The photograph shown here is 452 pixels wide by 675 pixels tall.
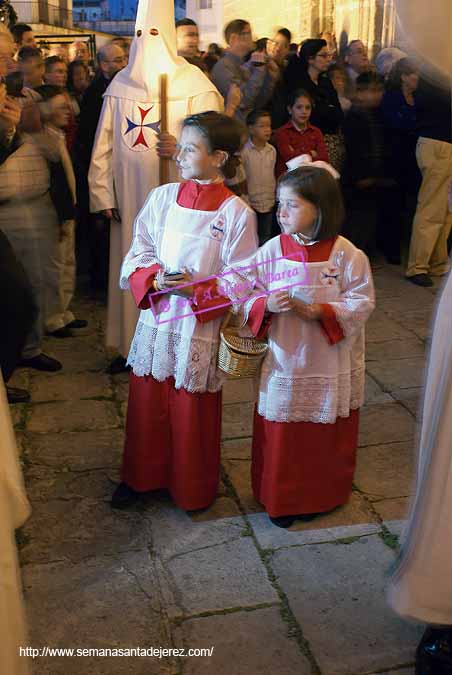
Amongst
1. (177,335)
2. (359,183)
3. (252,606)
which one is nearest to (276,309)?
(177,335)

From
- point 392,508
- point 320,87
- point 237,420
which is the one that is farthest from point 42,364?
point 320,87

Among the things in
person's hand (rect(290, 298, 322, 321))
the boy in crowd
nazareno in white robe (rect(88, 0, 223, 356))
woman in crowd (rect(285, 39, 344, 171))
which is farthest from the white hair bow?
woman in crowd (rect(285, 39, 344, 171))

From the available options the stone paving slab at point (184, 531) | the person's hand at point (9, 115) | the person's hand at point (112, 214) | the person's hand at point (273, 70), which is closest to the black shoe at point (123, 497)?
the stone paving slab at point (184, 531)

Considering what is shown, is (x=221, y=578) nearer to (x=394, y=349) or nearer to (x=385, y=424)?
(x=385, y=424)

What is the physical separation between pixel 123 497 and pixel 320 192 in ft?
5.11

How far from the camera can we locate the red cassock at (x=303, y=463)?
10.7 ft

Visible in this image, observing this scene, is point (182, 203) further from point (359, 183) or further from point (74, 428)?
point (359, 183)

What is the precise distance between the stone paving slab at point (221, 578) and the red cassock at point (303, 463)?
24cm

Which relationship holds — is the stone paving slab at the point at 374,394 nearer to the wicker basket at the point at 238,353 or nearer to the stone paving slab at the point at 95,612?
the wicker basket at the point at 238,353

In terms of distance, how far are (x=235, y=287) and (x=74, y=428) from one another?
160cm

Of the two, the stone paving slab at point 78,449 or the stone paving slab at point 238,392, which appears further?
the stone paving slab at point 238,392

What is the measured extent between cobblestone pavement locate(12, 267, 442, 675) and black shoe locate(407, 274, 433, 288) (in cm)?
268

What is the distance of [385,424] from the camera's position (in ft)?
14.2

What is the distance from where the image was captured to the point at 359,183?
22.8 feet
